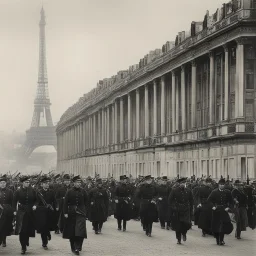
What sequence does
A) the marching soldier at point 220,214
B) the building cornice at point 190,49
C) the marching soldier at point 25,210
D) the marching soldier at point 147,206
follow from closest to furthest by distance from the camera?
1. the marching soldier at point 25,210
2. the marching soldier at point 220,214
3. the marching soldier at point 147,206
4. the building cornice at point 190,49

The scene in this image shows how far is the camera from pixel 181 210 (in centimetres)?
2608

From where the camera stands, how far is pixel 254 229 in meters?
32.8

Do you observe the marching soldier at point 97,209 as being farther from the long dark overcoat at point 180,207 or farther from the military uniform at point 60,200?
the long dark overcoat at point 180,207

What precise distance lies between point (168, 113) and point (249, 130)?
93.2ft

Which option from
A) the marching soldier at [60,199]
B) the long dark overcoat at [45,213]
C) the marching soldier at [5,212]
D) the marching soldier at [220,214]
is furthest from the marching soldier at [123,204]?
the marching soldier at [5,212]

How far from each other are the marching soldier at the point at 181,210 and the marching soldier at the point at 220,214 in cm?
95

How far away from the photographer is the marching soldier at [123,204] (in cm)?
3225

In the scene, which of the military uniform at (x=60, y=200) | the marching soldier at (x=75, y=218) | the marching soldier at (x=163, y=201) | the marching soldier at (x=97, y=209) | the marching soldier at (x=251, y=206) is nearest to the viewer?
the marching soldier at (x=75, y=218)

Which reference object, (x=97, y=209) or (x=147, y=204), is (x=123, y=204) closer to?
(x=97, y=209)

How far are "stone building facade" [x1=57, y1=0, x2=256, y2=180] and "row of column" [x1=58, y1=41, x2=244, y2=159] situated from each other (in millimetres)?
85

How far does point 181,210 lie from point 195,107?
41.7 metres

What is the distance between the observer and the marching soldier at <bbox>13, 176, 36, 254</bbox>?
23484mm

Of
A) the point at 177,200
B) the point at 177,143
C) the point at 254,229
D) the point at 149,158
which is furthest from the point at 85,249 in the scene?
the point at 149,158

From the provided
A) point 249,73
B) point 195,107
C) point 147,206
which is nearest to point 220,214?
point 147,206
